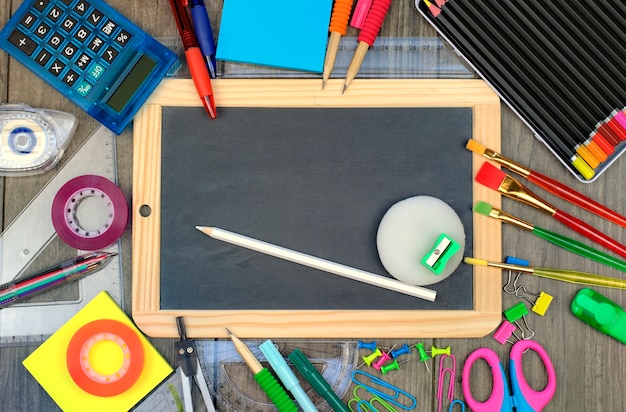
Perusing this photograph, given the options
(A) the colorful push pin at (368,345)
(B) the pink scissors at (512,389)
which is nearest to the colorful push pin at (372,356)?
(A) the colorful push pin at (368,345)

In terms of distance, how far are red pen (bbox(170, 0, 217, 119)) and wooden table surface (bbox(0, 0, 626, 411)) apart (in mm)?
44

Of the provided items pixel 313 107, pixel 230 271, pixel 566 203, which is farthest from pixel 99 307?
pixel 566 203

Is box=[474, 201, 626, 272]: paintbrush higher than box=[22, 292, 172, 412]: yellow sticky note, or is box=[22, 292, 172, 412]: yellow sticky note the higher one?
box=[474, 201, 626, 272]: paintbrush

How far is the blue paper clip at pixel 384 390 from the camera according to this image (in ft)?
2.17

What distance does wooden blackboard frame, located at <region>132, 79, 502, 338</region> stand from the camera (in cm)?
65

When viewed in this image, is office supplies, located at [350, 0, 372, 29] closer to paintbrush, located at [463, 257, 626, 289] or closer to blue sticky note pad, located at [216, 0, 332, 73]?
blue sticky note pad, located at [216, 0, 332, 73]

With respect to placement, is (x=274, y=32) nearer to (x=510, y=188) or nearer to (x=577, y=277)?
(x=510, y=188)

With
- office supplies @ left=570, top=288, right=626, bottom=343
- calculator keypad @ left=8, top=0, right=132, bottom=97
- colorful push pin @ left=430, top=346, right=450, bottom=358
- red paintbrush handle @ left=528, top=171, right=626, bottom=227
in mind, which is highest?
calculator keypad @ left=8, top=0, right=132, bottom=97

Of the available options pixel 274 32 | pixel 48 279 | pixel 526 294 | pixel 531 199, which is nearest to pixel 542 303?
pixel 526 294

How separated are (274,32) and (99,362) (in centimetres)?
46

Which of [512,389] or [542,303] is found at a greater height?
[542,303]

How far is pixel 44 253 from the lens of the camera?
675mm

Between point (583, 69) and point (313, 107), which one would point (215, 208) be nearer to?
point (313, 107)

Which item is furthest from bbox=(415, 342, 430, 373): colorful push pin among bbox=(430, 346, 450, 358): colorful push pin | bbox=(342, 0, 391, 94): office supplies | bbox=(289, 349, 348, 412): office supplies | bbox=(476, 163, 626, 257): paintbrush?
bbox=(342, 0, 391, 94): office supplies
